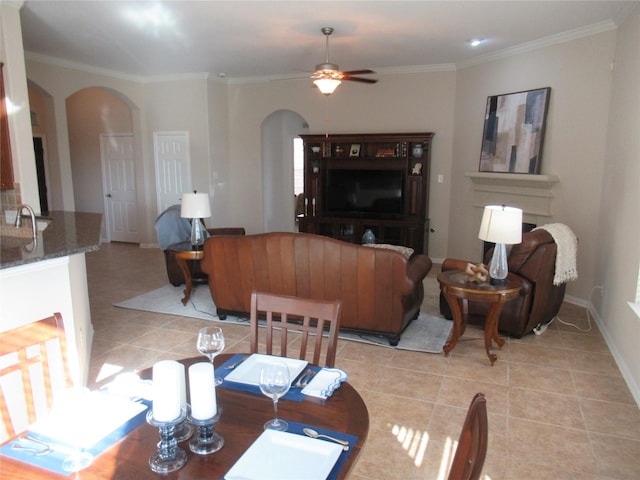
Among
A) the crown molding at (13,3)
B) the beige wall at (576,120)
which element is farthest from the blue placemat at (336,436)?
the crown molding at (13,3)

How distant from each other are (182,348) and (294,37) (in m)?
3.74

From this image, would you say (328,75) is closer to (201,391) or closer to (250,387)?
(250,387)

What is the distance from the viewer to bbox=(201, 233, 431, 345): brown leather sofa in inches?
146

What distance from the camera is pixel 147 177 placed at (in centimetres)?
820

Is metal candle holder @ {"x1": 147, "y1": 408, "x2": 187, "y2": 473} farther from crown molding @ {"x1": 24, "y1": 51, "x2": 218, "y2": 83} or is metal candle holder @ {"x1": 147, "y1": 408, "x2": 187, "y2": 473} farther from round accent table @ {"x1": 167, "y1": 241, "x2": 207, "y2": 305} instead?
crown molding @ {"x1": 24, "y1": 51, "x2": 218, "y2": 83}

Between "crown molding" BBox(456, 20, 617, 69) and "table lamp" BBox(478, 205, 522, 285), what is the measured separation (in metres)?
2.77

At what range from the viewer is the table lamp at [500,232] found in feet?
11.4

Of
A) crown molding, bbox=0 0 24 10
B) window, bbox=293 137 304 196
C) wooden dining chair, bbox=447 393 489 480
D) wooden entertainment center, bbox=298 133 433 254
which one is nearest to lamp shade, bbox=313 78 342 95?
wooden entertainment center, bbox=298 133 433 254

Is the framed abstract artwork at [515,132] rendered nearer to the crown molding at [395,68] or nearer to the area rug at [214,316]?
the crown molding at [395,68]

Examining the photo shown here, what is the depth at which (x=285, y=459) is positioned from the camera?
123 cm

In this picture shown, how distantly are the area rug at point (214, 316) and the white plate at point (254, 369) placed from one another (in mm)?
2305

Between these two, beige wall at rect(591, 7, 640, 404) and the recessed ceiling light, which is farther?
the recessed ceiling light

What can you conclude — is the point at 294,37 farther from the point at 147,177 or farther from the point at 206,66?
the point at 147,177

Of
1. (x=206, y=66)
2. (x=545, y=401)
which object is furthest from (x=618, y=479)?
(x=206, y=66)
